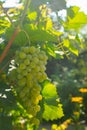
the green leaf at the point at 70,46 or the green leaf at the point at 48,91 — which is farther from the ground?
the green leaf at the point at 70,46

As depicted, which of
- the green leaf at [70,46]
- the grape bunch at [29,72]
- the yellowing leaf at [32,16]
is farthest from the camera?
the green leaf at [70,46]

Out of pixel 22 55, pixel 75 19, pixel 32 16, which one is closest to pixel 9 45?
Answer: pixel 22 55

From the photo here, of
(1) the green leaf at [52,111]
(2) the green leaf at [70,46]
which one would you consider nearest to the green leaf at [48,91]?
(1) the green leaf at [52,111]

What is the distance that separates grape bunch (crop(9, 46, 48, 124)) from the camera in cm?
109

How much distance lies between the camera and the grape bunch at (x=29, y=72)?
1091 mm

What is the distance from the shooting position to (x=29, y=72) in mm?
1105

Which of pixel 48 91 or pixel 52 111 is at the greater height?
pixel 48 91

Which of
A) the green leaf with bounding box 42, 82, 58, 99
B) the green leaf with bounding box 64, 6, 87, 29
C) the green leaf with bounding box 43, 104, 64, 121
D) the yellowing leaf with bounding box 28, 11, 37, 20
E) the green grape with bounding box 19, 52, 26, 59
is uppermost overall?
the yellowing leaf with bounding box 28, 11, 37, 20

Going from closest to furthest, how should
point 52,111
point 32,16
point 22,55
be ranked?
point 22,55 < point 32,16 < point 52,111

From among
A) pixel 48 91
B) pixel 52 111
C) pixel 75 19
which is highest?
pixel 75 19

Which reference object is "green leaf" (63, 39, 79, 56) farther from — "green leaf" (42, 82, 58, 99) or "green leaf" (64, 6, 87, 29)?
"green leaf" (42, 82, 58, 99)

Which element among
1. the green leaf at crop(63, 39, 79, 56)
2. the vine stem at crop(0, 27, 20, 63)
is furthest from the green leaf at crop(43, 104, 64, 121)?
the vine stem at crop(0, 27, 20, 63)

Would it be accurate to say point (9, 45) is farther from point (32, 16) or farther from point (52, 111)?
point (52, 111)

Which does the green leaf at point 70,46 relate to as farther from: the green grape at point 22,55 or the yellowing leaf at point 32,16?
the green grape at point 22,55
